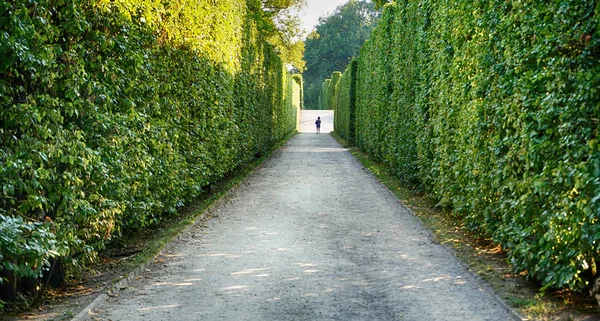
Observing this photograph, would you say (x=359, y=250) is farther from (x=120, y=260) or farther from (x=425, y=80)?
(x=425, y=80)

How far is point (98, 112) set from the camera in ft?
20.7

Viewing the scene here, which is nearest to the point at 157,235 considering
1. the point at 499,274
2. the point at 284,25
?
the point at 499,274

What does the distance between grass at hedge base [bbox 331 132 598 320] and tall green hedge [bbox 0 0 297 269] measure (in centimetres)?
422

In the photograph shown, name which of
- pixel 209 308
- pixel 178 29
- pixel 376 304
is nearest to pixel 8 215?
pixel 209 308

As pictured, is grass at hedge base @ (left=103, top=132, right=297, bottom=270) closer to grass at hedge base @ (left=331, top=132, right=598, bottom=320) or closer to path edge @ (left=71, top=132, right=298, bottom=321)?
path edge @ (left=71, top=132, right=298, bottom=321)

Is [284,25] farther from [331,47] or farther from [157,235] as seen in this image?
[331,47]

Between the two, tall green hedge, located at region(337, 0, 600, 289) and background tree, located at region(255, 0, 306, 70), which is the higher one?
background tree, located at region(255, 0, 306, 70)

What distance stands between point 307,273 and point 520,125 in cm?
290

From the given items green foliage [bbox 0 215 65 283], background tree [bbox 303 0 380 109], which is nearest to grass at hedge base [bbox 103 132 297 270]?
green foliage [bbox 0 215 65 283]

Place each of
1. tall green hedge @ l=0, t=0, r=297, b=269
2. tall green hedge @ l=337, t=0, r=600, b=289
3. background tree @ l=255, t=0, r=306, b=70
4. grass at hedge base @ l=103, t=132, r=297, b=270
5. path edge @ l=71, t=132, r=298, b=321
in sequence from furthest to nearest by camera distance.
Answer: background tree @ l=255, t=0, r=306, b=70 → grass at hedge base @ l=103, t=132, r=297, b=270 → path edge @ l=71, t=132, r=298, b=321 → tall green hedge @ l=0, t=0, r=297, b=269 → tall green hedge @ l=337, t=0, r=600, b=289

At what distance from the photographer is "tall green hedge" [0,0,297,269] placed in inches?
201

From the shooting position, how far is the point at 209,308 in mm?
5637

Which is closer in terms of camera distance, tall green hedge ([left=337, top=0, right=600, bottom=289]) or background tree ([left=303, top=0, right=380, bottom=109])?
tall green hedge ([left=337, top=0, right=600, bottom=289])

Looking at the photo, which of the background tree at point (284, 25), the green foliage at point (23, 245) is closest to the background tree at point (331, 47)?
the background tree at point (284, 25)
